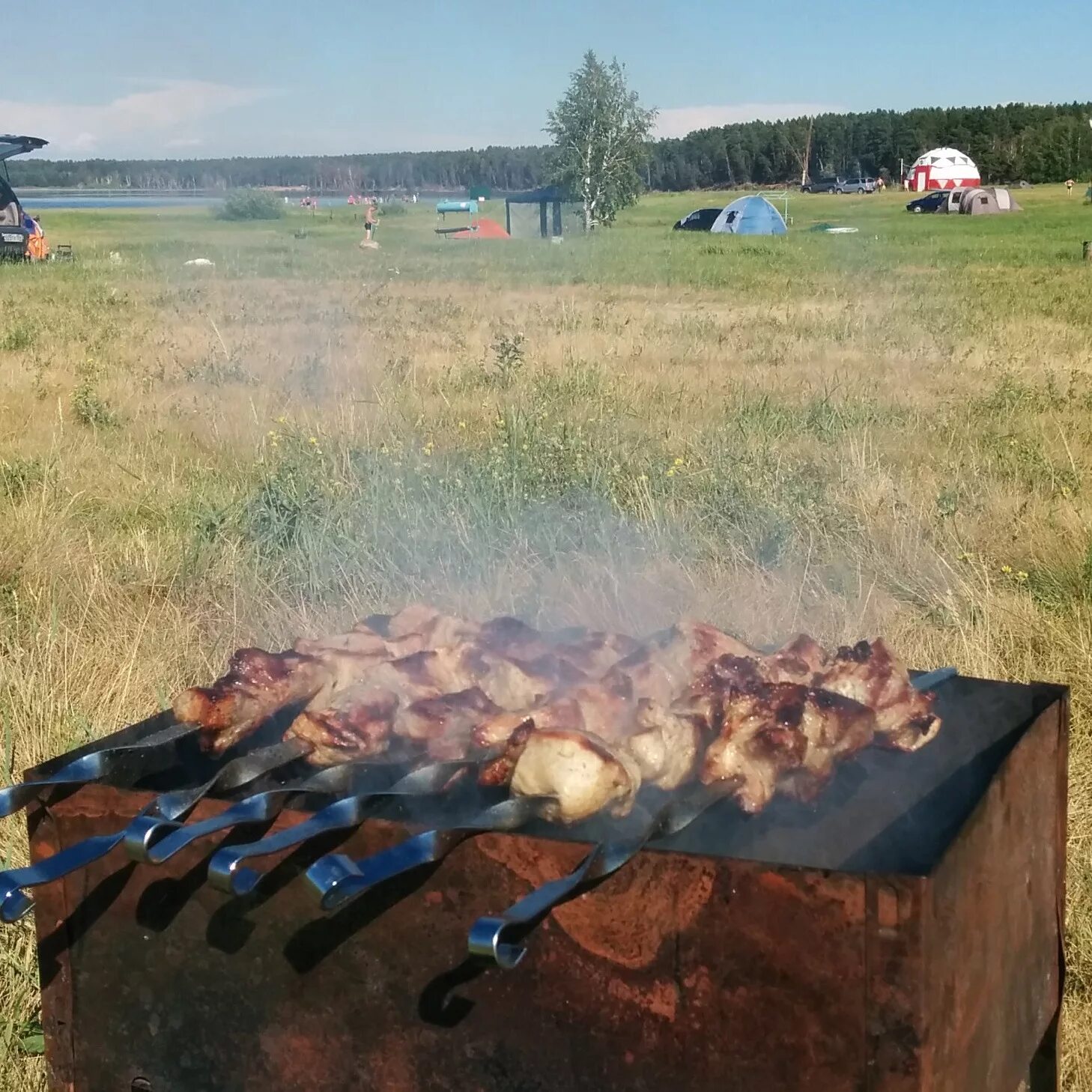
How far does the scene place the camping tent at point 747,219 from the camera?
36.8 m

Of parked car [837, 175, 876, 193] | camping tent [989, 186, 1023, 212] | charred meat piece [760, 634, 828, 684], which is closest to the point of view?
charred meat piece [760, 634, 828, 684]

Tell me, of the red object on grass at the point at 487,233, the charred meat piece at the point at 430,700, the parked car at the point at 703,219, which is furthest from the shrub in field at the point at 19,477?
the parked car at the point at 703,219

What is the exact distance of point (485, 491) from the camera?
18.0ft

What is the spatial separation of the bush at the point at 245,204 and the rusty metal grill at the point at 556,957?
114 cm

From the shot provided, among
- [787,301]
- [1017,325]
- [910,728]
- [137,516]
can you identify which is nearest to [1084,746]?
[910,728]

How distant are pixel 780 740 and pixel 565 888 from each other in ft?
2.11

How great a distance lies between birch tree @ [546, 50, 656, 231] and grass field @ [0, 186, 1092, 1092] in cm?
58

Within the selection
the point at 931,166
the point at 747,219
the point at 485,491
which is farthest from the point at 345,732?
the point at 747,219

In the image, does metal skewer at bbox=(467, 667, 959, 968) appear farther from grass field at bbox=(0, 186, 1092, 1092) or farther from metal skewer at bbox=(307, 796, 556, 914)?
grass field at bbox=(0, 186, 1092, 1092)

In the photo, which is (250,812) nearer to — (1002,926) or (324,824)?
(324,824)

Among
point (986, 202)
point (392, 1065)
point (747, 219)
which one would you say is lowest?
point (392, 1065)

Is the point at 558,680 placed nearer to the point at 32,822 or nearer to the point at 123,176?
the point at 32,822

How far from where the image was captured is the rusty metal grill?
165cm

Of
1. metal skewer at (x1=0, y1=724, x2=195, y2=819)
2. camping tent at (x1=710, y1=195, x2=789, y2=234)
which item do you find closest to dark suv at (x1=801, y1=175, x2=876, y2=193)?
metal skewer at (x1=0, y1=724, x2=195, y2=819)
